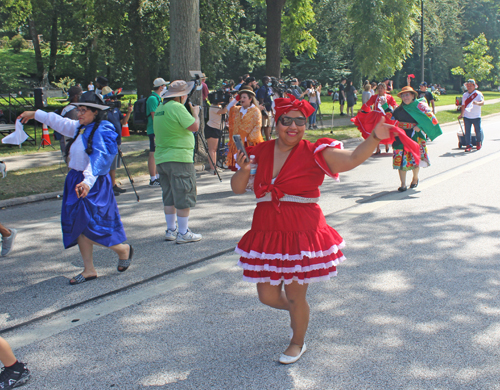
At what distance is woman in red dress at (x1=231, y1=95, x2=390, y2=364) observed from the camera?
10.6 ft

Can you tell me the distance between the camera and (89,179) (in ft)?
15.5

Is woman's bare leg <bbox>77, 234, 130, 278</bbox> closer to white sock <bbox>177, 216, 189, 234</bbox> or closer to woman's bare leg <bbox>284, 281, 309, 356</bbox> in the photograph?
white sock <bbox>177, 216, 189, 234</bbox>

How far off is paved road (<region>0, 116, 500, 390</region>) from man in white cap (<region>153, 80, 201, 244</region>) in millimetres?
656

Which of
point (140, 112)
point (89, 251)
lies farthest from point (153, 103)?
point (89, 251)

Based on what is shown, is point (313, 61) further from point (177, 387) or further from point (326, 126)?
point (177, 387)

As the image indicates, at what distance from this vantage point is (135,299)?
4.64 m

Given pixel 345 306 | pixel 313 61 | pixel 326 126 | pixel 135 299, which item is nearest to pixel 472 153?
pixel 326 126

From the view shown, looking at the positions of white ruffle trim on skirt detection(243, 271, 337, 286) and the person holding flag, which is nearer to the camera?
white ruffle trim on skirt detection(243, 271, 337, 286)

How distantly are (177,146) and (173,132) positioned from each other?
171 millimetres

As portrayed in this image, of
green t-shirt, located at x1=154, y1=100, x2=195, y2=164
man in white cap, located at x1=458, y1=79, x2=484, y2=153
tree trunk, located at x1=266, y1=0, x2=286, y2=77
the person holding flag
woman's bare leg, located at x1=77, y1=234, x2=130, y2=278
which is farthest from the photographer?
tree trunk, located at x1=266, y1=0, x2=286, y2=77

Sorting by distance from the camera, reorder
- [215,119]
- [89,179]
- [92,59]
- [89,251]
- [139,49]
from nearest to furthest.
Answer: [89,179] → [89,251] → [215,119] → [139,49] → [92,59]

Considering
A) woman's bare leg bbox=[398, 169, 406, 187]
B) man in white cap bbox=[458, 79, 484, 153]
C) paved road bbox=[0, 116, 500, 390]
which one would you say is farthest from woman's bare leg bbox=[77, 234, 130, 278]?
man in white cap bbox=[458, 79, 484, 153]

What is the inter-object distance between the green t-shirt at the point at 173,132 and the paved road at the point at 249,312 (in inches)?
43.9

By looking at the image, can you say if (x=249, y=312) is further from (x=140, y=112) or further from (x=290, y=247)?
(x=140, y=112)
